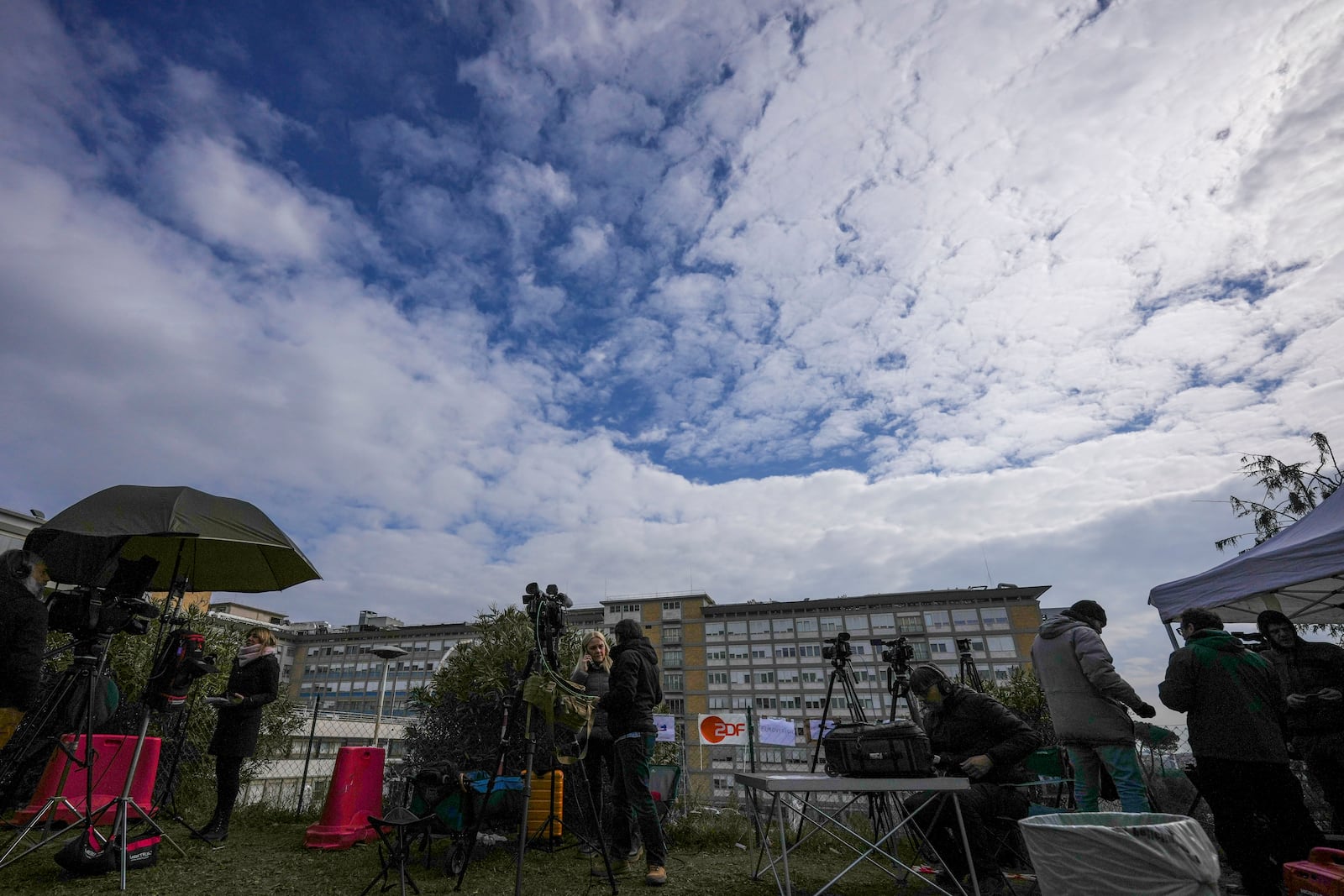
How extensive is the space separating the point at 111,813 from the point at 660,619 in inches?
3063

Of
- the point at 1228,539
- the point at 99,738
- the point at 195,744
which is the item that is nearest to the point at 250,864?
the point at 99,738

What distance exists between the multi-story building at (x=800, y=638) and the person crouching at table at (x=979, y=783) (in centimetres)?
6909

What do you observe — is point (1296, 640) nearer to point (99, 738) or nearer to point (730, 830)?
point (730, 830)

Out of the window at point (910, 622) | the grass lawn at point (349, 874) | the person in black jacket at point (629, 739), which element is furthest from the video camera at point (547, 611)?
the window at point (910, 622)

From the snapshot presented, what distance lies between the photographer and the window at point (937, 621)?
237 ft

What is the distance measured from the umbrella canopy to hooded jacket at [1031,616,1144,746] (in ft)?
19.3

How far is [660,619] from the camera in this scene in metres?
79.9

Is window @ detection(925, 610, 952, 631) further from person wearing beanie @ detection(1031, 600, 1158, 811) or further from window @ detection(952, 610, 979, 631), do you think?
person wearing beanie @ detection(1031, 600, 1158, 811)

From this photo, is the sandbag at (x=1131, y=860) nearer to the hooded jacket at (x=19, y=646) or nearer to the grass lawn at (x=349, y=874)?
the grass lawn at (x=349, y=874)

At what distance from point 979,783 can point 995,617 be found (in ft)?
256

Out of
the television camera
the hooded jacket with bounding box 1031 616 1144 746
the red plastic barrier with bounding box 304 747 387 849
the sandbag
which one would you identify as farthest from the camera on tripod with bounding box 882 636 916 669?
the red plastic barrier with bounding box 304 747 387 849

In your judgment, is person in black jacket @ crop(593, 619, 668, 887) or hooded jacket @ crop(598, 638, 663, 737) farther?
hooded jacket @ crop(598, 638, 663, 737)

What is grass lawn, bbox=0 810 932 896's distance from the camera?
3502 millimetres

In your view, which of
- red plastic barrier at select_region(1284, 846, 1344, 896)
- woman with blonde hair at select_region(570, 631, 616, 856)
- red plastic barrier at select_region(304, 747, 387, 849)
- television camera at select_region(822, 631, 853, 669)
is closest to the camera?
red plastic barrier at select_region(1284, 846, 1344, 896)
